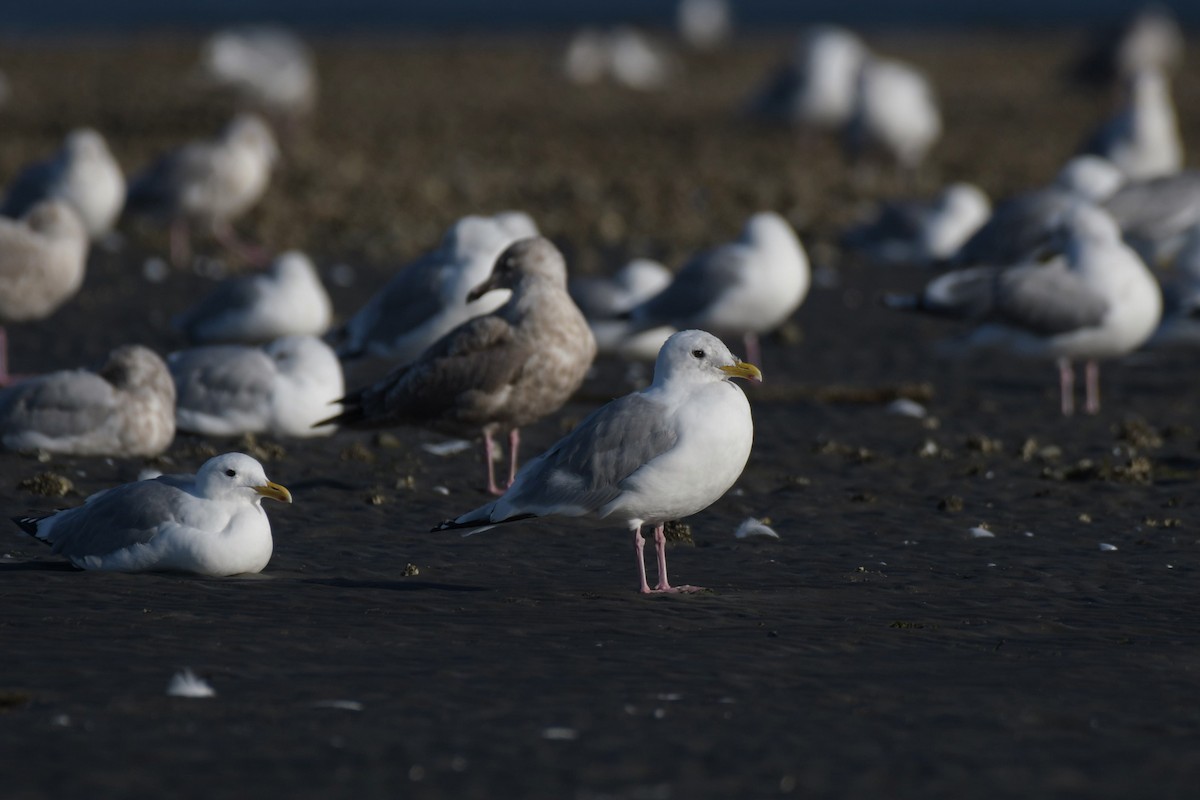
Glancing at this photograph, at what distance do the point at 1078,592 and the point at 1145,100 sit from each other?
15926mm

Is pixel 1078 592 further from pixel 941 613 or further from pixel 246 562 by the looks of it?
pixel 246 562

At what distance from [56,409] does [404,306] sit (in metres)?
2.49

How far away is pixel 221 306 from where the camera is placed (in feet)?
44.4

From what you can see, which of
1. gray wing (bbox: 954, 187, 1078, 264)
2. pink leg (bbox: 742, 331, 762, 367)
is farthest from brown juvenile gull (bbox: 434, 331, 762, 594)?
gray wing (bbox: 954, 187, 1078, 264)

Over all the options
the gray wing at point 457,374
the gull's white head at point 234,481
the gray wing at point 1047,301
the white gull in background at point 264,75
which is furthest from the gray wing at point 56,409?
the white gull in background at point 264,75

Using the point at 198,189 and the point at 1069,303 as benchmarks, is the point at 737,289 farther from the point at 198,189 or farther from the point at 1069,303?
the point at 198,189

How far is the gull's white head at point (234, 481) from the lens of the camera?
25.3 feet

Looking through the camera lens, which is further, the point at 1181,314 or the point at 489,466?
the point at 1181,314

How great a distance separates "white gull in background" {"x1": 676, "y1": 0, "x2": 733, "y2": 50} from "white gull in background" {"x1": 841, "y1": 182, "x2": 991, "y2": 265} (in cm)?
4175

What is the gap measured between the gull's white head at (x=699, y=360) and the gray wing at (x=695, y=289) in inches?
209

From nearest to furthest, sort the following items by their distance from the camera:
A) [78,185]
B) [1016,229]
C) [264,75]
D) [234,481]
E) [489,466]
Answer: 1. [234,481]
2. [489,466]
3. [1016,229]
4. [78,185]
5. [264,75]

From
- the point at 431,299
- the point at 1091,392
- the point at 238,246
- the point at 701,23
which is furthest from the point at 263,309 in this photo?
the point at 701,23

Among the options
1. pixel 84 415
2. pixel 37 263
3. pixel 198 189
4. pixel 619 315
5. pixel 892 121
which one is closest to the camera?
pixel 84 415

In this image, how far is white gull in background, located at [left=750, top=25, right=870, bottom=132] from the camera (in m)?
30.7
